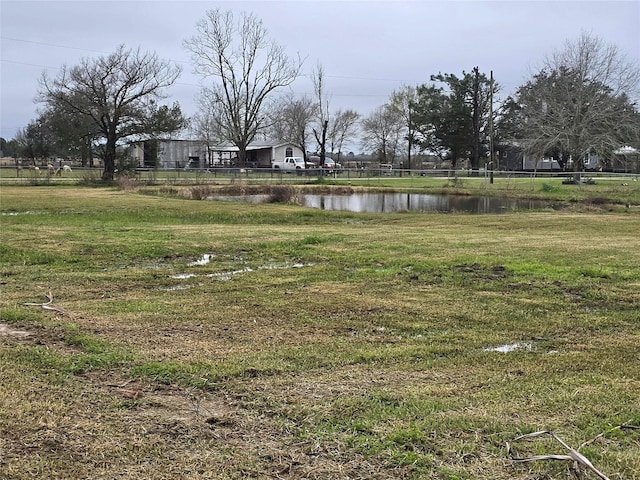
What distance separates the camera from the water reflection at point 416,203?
971 inches

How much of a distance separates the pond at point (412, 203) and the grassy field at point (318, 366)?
1502 centimetres

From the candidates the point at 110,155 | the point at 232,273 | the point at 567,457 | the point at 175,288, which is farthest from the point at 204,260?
the point at 110,155

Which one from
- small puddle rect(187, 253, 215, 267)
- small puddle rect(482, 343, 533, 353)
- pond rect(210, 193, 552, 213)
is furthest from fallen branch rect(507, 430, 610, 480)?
pond rect(210, 193, 552, 213)

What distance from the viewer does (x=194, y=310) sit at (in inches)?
240

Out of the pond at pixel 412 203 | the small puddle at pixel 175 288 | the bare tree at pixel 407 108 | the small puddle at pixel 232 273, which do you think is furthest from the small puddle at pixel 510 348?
the bare tree at pixel 407 108

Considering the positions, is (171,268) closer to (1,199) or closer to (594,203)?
(1,199)

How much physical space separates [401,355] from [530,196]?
28175 mm

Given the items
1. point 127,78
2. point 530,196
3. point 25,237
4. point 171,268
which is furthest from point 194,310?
point 127,78

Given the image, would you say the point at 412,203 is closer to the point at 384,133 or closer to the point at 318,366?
the point at 318,366

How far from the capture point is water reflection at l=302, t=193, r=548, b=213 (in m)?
24.7

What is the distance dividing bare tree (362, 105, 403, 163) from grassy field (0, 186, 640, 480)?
72650 millimetres

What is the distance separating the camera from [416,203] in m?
27.9

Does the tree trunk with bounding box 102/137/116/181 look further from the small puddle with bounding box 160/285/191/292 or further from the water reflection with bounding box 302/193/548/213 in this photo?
the small puddle with bounding box 160/285/191/292

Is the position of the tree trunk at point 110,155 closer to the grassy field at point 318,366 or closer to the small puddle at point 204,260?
the grassy field at point 318,366
